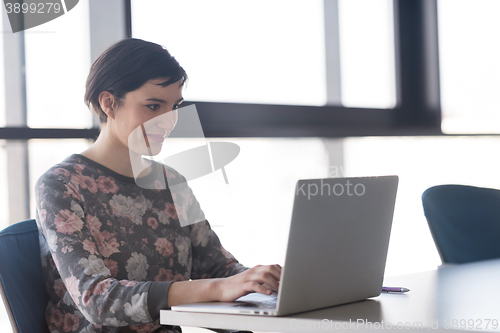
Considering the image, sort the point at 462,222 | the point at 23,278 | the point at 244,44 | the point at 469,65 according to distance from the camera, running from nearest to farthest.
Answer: the point at 23,278
the point at 462,222
the point at 244,44
the point at 469,65

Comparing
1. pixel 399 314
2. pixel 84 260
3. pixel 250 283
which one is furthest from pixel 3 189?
pixel 399 314

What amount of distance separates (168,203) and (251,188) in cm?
96

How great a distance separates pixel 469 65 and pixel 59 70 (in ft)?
7.62

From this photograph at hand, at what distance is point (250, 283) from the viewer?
792 mm

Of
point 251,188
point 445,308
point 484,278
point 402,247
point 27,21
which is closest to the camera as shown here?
point 445,308

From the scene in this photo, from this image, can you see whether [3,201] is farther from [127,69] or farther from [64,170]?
[127,69]

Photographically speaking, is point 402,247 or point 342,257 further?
point 402,247

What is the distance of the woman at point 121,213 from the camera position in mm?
939

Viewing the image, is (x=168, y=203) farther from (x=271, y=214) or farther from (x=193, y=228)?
(x=271, y=214)

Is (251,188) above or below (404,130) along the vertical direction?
below

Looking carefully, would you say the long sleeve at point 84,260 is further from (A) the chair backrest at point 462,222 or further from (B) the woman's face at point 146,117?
(A) the chair backrest at point 462,222

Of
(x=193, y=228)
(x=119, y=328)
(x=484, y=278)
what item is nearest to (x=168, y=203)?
(x=193, y=228)

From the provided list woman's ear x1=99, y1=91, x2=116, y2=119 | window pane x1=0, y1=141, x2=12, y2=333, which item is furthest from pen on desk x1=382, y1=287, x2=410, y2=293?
window pane x1=0, y1=141, x2=12, y2=333

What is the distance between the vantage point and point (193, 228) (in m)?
1.33
